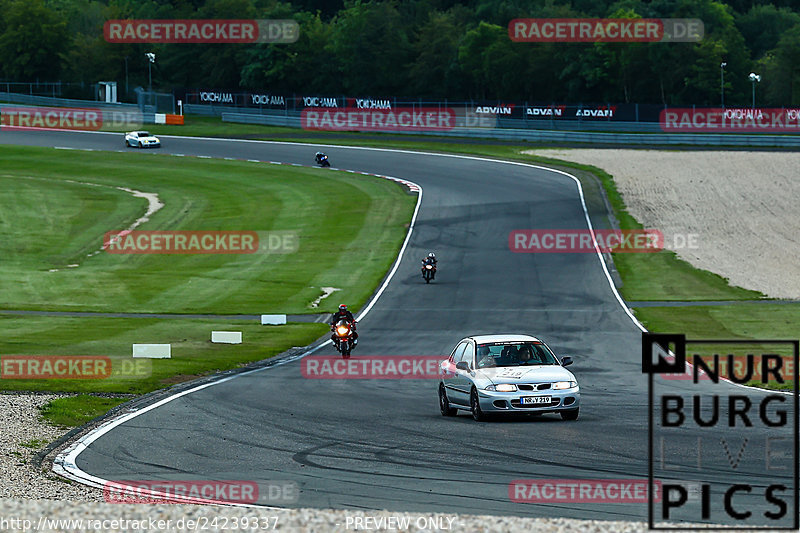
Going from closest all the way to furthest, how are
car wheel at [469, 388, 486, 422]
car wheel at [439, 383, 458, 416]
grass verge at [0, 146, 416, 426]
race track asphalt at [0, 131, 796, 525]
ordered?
race track asphalt at [0, 131, 796, 525] → car wheel at [469, 388, 486, 422] → car wheel at [439, 383, 458, 416] → grass verge at [0, 146, 416, 426]

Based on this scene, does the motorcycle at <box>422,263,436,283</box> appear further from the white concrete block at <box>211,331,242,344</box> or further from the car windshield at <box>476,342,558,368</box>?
the car windshield at <box>476,342,558,368</box>

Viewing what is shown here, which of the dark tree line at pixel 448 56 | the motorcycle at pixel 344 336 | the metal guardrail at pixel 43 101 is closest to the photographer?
the motorcycle at pixel 344 336

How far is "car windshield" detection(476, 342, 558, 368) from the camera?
1774cm

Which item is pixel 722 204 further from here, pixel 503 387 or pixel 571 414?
pixel 503 387

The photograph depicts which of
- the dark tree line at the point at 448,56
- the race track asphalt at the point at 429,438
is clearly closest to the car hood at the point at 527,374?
the race track asphalt at the point at 429,438

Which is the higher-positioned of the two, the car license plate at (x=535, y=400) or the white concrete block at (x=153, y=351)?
the car license plate at (x=535, y=400)

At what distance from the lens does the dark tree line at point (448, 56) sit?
11644 cm

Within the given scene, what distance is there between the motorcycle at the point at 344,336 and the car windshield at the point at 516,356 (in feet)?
28.2

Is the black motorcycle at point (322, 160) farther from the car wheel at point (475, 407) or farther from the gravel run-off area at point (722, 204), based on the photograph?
the car wheel at point (475, 407)

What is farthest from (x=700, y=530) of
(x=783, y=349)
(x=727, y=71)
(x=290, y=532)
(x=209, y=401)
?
(x=727, y=71)

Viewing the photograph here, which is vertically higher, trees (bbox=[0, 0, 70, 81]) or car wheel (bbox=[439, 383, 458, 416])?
trees (bbox=[0, 0, 70, 81])

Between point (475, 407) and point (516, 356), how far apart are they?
1.35 m

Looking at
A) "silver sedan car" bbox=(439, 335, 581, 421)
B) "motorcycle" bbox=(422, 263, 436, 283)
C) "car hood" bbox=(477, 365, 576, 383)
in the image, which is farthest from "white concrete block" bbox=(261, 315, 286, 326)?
"car hood" bbox=(477, 365, 576, 383)

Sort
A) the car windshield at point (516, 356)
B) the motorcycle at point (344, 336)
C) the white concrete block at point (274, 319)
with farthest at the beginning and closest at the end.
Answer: the white concrete block at point (274, 319) → the motorcycle at point (344, 336) → the car windshield at point (516, 356)
